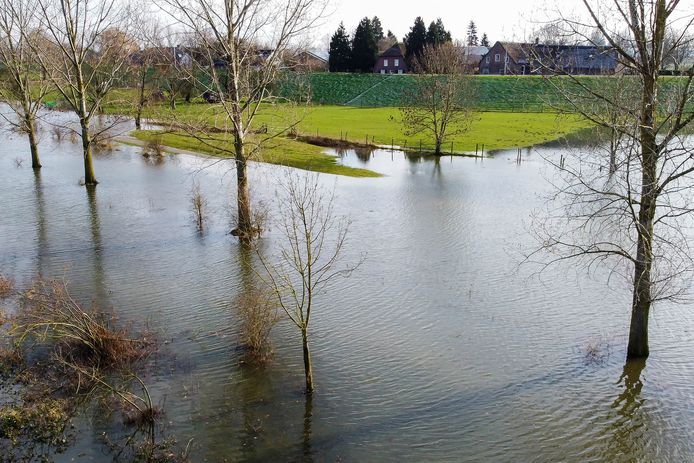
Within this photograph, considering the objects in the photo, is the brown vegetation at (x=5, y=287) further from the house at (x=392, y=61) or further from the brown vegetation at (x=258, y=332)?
the house at (x=392, y=61)

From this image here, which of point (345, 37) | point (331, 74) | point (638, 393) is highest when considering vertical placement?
point (345, 37)

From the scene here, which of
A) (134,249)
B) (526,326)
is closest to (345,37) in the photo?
(134,249)

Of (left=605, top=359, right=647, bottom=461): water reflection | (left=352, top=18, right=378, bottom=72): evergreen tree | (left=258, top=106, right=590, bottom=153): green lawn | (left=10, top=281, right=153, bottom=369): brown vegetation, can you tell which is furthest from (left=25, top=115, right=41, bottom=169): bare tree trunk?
(left=352, top=18, right=378, bottom=72): evergreen tree

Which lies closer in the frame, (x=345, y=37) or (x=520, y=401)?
(x=520, y=401)

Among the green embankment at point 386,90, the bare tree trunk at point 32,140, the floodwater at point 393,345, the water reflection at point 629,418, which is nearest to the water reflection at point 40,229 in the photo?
the floodwater at point 393,345

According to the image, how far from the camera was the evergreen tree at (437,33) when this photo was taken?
301 ft

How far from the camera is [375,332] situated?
54.1 feet

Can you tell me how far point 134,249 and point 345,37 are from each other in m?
80.1

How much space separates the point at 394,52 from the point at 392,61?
151 centimetres

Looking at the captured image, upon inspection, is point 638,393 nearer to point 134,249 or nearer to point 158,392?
point 158,392

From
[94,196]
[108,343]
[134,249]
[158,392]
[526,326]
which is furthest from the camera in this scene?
[94,196]

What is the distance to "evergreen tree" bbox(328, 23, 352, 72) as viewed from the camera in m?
95.6

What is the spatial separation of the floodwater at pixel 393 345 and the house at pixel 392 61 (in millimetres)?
77109

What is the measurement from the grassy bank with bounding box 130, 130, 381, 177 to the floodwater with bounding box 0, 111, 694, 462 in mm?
11194
